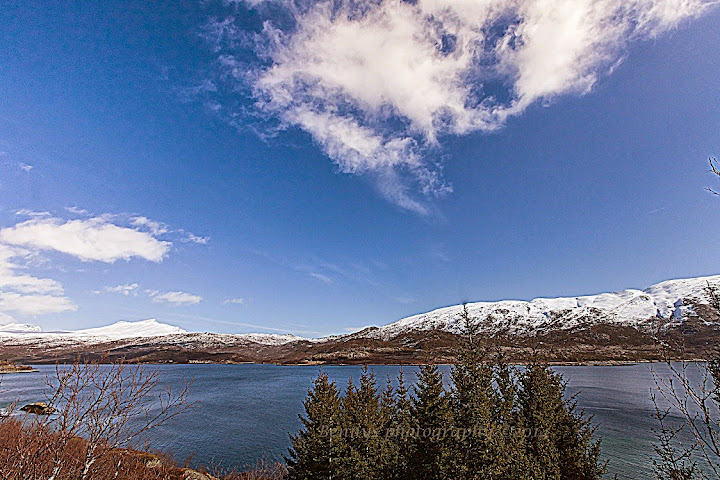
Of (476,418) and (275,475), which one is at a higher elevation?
(476,418)

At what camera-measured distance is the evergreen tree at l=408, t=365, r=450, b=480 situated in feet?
57.8

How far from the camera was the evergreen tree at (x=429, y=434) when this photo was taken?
57.8 feet

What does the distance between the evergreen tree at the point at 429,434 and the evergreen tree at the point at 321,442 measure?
3.92 meters

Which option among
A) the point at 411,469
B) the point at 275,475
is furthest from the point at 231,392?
the point at 411,469

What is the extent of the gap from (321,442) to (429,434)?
600 centimetres

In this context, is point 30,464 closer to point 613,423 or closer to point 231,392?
point 613,423

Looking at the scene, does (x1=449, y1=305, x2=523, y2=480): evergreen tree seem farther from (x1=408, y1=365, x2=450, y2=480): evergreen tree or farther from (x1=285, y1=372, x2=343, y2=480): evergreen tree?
(x1=285, y1=372, x2=343, y2=480): evergreen tree

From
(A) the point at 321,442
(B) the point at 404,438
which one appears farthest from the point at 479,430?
(A) the point at 321,442

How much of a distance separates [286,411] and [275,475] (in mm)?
33094

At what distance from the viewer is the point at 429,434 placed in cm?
1853

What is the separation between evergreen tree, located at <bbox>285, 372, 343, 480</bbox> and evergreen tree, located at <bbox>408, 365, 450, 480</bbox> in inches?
154

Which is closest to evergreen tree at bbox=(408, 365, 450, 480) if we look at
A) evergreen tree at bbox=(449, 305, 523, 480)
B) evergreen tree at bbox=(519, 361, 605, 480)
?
evergreen tree at bbox=(449, 305, 523, 480)

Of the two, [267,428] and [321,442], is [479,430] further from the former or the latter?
[267,428]

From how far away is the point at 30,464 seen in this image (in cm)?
770
